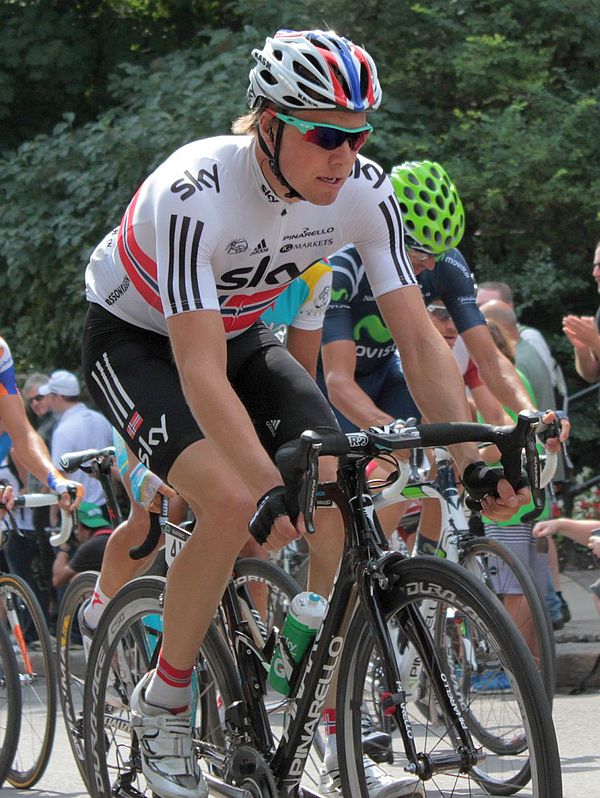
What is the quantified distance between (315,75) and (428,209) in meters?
2.35

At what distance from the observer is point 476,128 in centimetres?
1212

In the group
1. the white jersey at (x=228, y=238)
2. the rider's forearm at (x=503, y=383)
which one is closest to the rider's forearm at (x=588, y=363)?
the rider's forearm at (x=503, y=383)

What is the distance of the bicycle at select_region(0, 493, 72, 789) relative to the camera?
5875 mm

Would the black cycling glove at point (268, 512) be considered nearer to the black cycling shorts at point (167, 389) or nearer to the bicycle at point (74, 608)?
the black cycling shorts at point (167, 389)

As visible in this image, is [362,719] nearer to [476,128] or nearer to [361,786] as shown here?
[361,786]

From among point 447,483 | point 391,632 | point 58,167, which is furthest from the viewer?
point 58,167

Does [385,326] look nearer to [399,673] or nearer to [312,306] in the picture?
[312,306]

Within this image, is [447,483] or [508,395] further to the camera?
[508,395]

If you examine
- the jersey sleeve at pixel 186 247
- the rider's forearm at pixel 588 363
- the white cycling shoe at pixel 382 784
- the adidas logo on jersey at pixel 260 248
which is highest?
the jersey sleeve at pixel 186 247

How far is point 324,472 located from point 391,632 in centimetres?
63

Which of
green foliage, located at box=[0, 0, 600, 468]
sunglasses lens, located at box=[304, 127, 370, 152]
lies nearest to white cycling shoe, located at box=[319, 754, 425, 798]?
Result: sunglasses lens, located at box=[304, 127, 370, 152]

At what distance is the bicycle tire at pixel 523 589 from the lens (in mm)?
5305

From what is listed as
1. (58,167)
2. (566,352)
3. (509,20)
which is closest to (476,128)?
(509,20)

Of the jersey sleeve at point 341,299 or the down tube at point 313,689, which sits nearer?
the down tube at point 313,689
